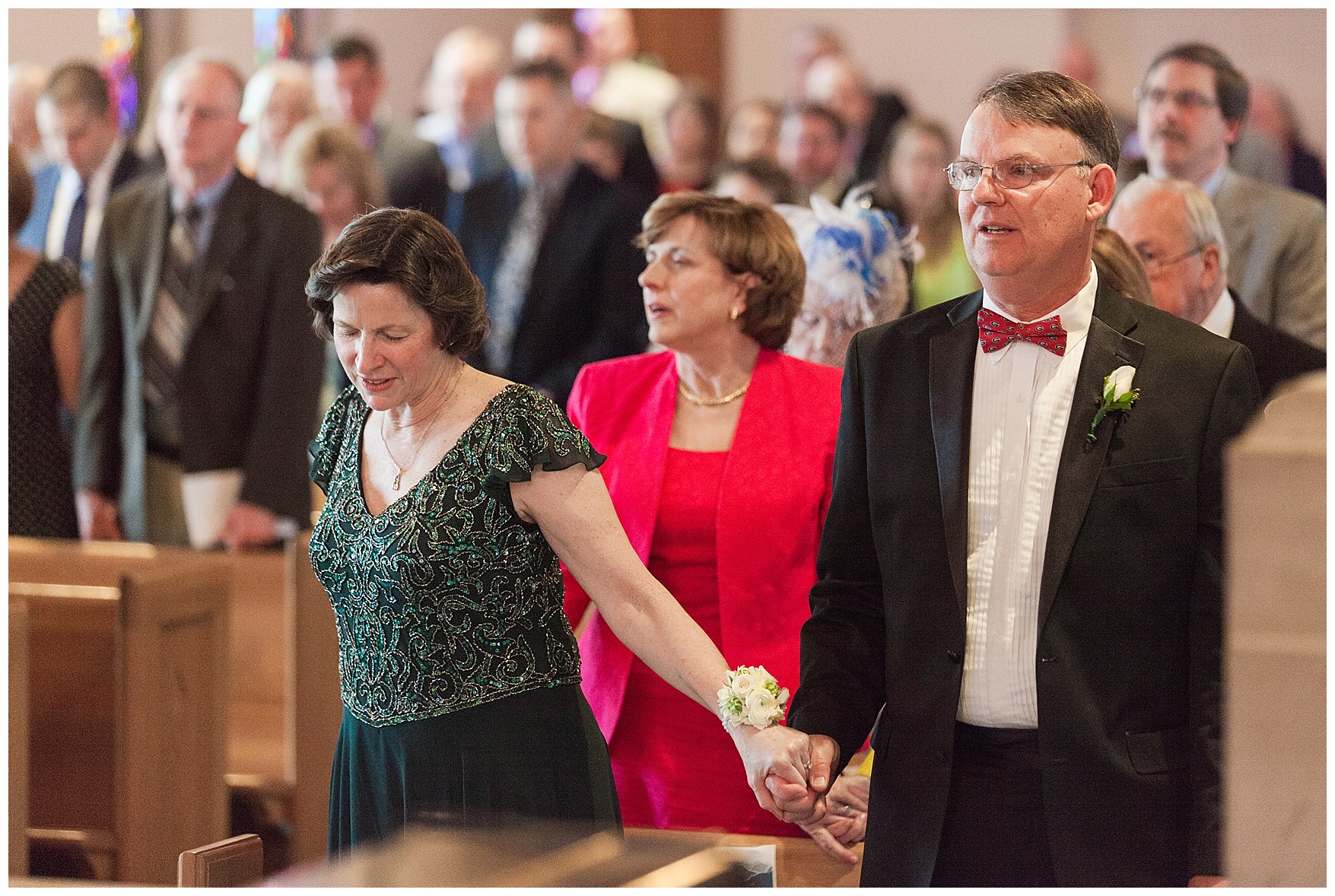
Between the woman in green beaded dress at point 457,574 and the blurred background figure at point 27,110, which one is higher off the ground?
the blurred background figure at point 27,110

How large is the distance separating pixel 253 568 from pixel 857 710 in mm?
2390

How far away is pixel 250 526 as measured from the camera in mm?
4359

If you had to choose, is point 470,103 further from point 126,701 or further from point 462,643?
point 462,643

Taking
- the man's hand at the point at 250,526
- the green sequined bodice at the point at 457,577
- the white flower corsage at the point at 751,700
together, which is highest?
the man's hand at the point at 250,526

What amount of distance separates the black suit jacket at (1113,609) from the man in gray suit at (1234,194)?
5.12 feet

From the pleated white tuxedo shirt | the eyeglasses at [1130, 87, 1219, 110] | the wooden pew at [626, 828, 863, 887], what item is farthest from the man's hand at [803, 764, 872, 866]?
the eyeglasses at [1130, 87, 1219, 110]

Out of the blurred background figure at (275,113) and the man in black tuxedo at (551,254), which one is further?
the blurred background figure at (275,113)

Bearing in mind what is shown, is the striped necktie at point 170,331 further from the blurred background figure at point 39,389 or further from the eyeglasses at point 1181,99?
the eyeglasses at point 1181,99

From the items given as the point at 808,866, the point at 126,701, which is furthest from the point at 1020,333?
the point at 126,701

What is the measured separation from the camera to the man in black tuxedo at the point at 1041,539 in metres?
1.80

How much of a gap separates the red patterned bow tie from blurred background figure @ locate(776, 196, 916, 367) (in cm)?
128

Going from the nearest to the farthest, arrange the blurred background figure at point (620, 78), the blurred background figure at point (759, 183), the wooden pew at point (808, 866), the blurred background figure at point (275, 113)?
the wooden pew at point (808, 866) → the blurred background figure at point (759, 183) → the blurred background figure at point (275, 113) → the blurred background figure at point (620, 78)

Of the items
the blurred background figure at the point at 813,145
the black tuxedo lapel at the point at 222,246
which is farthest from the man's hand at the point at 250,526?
the blurred background figure at the point at 813,145

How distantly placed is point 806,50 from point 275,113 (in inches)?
174
